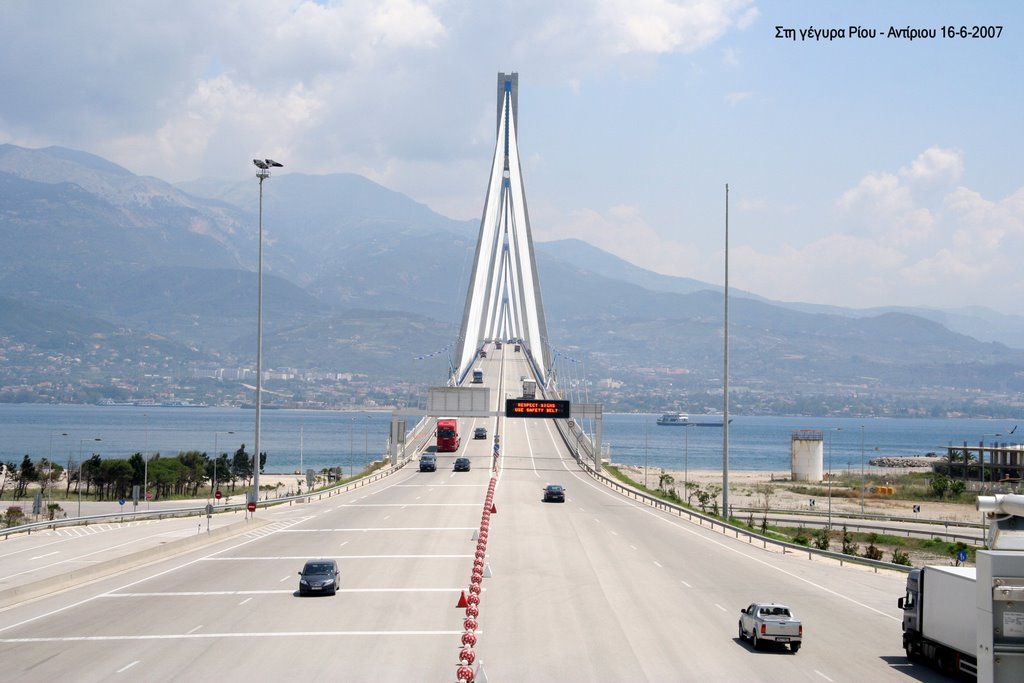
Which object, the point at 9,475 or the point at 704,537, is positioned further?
the point at 9,475

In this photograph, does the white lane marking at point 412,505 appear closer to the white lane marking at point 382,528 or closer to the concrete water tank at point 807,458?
the white lane marking at point 382,528

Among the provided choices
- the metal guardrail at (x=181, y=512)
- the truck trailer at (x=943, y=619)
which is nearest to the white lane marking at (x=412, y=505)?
the metal guardrail at (x=181, y=512)

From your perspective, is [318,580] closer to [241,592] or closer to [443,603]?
[241,592]

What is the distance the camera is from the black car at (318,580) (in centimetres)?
3127

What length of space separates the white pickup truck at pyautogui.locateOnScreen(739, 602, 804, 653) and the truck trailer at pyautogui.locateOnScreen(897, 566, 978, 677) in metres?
2.29

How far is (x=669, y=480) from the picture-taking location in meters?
106

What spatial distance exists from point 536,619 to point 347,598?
622 cm

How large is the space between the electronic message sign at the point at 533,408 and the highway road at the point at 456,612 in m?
38.3

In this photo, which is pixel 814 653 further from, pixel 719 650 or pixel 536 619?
pixel 536 619

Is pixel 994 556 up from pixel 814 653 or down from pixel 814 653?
up

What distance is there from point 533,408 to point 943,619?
68900mm

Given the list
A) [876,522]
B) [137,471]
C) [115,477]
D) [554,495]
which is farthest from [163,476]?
[876,522]

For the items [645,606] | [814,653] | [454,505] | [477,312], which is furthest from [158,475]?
[814,653]

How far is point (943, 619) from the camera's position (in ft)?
73.2
